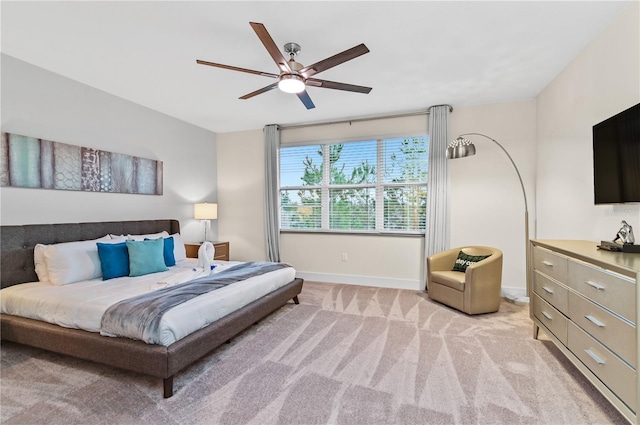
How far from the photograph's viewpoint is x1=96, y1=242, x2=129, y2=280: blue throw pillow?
9.67 feet

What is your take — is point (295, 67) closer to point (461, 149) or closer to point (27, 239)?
point (461, 149)

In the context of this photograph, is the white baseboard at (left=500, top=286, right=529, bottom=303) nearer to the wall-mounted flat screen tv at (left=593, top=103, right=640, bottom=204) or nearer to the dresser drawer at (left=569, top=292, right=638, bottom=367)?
the wall-mounted flat screen tv at (left=593, top=103, right=640, bottom=204)

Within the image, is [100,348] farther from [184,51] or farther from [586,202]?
[586,202]

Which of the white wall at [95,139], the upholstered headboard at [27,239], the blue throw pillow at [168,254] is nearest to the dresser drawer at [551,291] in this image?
the blue throw pillow at [168,254]

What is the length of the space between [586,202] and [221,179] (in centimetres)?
Answer: 534

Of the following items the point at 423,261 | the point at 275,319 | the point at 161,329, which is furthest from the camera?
the point at 423,261

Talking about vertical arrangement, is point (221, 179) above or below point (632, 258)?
above

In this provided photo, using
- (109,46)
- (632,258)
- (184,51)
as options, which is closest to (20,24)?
(109,46)

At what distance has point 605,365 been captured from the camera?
1650 millimetres

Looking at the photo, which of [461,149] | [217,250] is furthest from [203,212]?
[461,149]

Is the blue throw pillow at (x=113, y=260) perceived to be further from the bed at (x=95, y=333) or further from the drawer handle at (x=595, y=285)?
the drawer handle at (x=595, y=285)

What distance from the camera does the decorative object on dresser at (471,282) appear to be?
3.27 meters

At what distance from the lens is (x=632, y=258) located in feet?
5.68

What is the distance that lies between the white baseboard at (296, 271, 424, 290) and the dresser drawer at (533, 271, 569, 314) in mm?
1909
